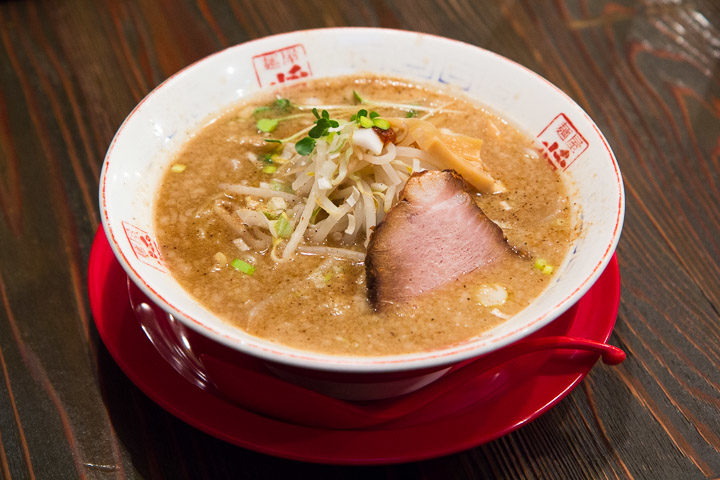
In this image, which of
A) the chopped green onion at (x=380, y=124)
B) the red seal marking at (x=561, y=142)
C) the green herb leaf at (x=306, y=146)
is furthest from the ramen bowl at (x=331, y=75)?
the chopped green onion at (x=380, y=124)

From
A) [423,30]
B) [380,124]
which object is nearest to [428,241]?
[380,124]

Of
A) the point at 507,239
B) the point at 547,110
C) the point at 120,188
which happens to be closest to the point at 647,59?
the point at 547,110

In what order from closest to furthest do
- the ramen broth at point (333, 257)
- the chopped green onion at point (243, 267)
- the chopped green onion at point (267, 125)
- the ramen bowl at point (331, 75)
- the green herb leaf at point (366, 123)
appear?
1. the ramen bowl at point (331, 75)
2. the ramen broth at point (333, 257)
3. the chopped green onion at point (243, 267)
4. the green herb leaf at point (366, 123)
5. the chopped green onion at point (267, 125)

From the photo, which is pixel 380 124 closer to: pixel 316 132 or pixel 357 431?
pixel 316 132

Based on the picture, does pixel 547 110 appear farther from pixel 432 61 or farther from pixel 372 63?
pixel 372 63

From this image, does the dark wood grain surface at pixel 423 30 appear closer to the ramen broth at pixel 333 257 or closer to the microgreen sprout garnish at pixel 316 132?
the ramen broth at pixel 333 257

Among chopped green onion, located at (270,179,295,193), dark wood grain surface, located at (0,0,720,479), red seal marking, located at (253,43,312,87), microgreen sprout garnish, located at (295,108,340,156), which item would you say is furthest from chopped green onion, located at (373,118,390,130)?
dark wood grain surface, located at (0,0,720,479)

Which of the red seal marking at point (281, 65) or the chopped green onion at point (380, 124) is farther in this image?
the red seal marking at point (281, 65)
